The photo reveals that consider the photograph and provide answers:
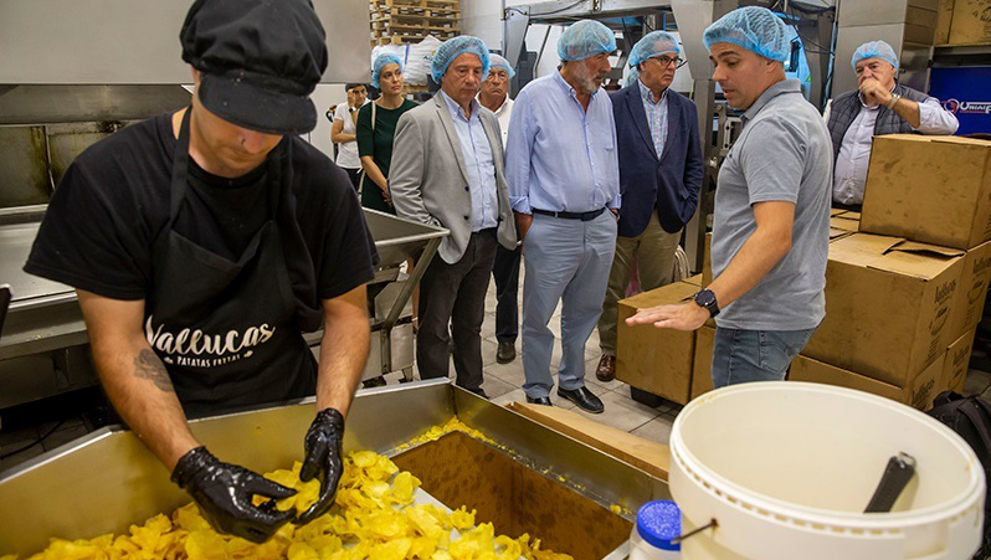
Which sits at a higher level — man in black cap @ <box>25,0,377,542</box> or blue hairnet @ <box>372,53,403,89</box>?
blue hairnet @ <box>372,53,403,89</box>

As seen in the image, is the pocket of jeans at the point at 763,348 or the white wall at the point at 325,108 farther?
the white wall at the point at 325,108

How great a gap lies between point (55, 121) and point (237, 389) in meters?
1.56

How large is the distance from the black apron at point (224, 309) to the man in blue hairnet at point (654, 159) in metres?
2.34

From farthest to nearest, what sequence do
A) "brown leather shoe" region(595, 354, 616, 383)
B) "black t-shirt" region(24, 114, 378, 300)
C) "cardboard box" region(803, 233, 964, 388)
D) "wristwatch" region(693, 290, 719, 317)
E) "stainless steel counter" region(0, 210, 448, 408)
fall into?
1. "brown leather shoe" region(595, 354, 616, 383)
2. "cardboard box" region(803, 233, 964, 388)
3. "stainless steel counter" region(0, 210, 448, 408)
4. "wristwatch" region(693, 290, 719, 317)
5. "black t-shirt" region(24, 114, 378, 300)

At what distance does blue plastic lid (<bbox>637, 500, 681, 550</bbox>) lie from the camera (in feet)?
2.67

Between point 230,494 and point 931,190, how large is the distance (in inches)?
107

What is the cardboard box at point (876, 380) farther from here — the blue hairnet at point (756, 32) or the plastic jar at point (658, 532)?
the plastic jar at point (658, 532)

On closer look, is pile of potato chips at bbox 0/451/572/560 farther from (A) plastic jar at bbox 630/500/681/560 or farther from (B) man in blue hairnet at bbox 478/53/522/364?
(B) man in blue hairnet at bbox 478/53/522/364

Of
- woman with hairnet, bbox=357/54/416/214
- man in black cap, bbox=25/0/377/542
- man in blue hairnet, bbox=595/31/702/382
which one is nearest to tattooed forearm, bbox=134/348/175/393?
man in black cap, bbox=25/0/377/542

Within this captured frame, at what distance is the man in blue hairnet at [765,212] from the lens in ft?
5.26

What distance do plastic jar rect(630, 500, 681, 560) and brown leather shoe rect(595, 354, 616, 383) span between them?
2628mm

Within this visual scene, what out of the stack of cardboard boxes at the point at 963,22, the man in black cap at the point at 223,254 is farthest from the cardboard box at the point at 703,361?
the stack of cardboard boxes at the point at 963,22

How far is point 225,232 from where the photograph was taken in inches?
46.0

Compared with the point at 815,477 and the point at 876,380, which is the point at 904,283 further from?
the point at 815,477
